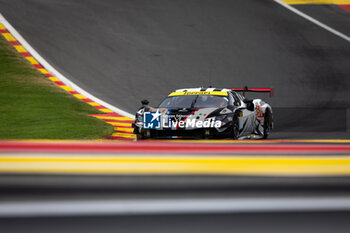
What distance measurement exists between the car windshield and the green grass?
1477mm

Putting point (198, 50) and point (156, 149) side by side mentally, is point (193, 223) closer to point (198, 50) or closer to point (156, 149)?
point (156, 149)

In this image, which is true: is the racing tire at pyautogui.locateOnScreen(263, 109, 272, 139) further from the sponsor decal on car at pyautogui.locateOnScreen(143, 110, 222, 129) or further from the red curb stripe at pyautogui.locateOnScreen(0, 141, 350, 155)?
the red curb stripe at pyautogui.locateOnScreen(0, 141, 350, 155)

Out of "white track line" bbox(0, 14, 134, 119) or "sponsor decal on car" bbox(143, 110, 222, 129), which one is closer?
"sponsor decal on car" bbox(143, 110, 222, 129)

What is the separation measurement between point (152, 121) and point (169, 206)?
22.0 ft

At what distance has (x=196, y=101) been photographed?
936 centimetres

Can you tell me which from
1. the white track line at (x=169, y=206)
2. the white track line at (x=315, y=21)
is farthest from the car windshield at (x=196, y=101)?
the white track line at (x=315, y=21)

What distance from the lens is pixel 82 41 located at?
19500 mm

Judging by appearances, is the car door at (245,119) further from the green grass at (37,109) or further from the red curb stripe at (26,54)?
the red curb stripe at (26,54)

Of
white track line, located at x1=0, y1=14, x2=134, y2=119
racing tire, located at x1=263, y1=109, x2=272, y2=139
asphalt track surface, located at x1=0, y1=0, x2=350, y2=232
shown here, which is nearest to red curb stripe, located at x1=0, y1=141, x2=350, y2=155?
racing tire, located at x1=263, y1=109, x2=272, y2=139

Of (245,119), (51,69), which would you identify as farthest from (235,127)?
(51,69)

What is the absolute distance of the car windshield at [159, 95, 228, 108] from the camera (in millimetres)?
9195

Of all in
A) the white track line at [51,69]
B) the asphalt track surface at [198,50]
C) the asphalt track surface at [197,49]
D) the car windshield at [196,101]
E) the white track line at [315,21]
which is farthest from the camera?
the white track line at [315,21]

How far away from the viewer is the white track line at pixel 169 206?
174 centimetres

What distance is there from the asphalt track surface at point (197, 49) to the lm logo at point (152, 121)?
4.15 meters
